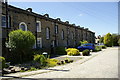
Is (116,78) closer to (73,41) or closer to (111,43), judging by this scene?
(73,41)

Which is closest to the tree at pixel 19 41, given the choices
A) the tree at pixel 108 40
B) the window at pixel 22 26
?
the window at pixel 22 26

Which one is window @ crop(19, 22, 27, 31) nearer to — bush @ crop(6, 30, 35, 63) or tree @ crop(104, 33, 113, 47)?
bush @ crop(6, 30, 35, 63)

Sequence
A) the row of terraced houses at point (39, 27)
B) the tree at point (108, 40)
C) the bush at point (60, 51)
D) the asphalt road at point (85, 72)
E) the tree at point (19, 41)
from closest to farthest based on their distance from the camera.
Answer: the asphalt road at point (85, 72)
the tree at point (19, 41)
the row of terraced houses at point (39, 27)
the bush at point (60, 51)
the tree at point (108, 40)

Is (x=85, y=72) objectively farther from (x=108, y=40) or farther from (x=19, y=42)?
(x=108, y=40)

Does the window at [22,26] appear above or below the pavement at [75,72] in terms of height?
above

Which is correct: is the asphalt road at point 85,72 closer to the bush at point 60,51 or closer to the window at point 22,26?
the window at point 22,26

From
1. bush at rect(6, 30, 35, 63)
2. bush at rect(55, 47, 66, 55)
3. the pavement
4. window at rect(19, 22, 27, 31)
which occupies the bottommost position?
→ the pavement

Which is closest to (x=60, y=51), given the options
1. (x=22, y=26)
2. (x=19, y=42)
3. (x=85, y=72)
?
(x=22, y=26)

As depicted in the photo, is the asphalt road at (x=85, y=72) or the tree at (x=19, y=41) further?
the tree at (x=19, y=41)

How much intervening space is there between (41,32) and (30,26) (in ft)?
9.54

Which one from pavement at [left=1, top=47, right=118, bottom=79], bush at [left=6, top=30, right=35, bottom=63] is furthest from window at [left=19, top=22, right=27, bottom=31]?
pavement at [left=1, top=47, right=118, bottom=79]

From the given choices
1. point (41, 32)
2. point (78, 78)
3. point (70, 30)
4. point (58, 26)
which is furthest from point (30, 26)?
point (70, 30)

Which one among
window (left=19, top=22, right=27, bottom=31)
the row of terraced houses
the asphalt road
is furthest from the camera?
window (left=19, top=22, right=27, bottom=31)

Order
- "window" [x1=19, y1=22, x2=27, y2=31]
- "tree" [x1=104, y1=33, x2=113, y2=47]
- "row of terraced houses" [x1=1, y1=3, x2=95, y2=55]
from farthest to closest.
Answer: "tree" [x1=104, y1=33, x2=113, y2=47], "window" [x1=19, y1=22, x2=27, y2=31], "row of terraced houses" [x1=1, y1=3, x2=95, y2=55]
